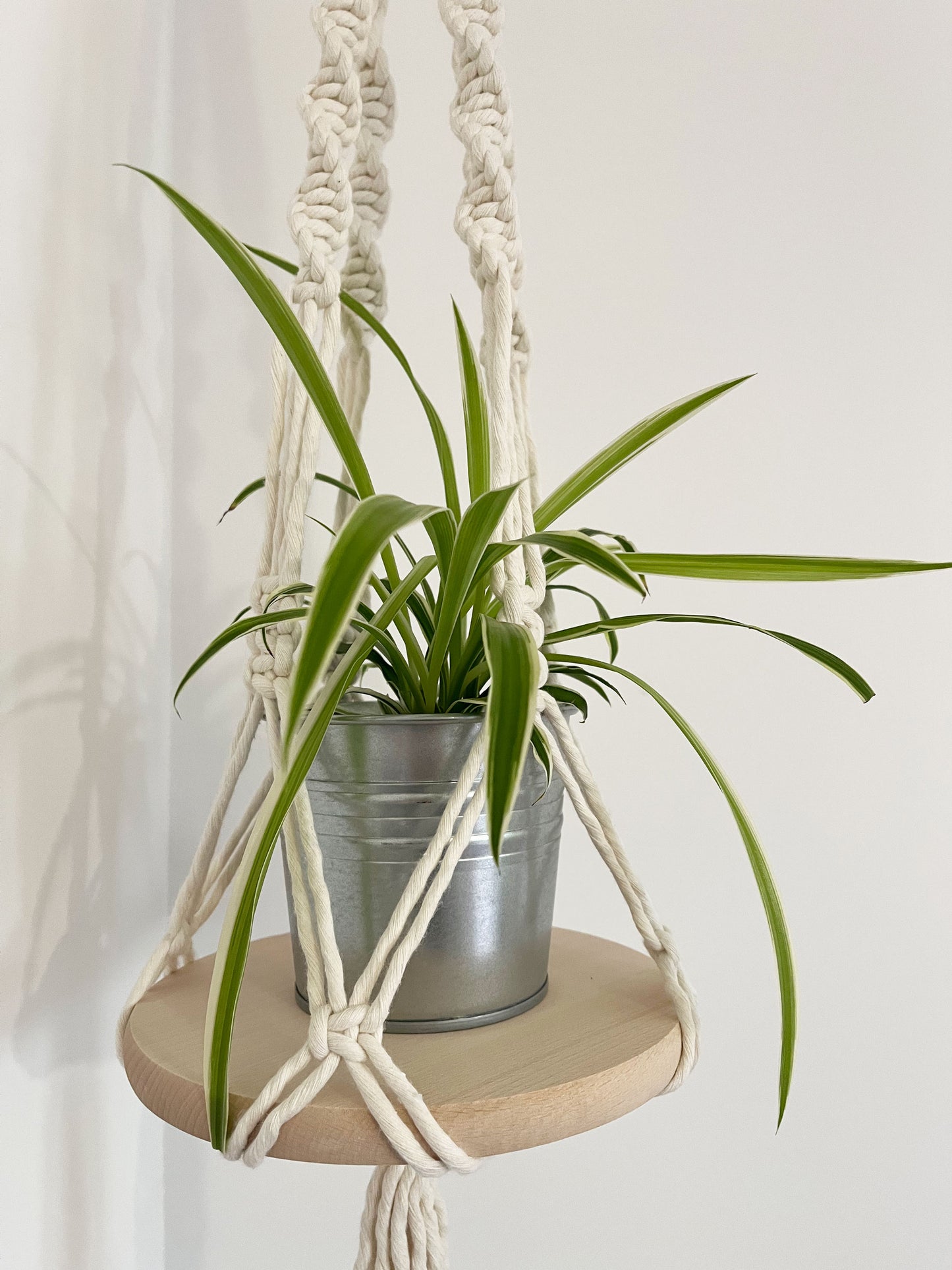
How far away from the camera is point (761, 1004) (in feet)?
3.62

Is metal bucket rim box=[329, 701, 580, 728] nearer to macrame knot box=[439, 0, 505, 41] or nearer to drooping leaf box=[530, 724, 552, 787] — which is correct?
drooping leaf box=[530, 724, 552, 787]

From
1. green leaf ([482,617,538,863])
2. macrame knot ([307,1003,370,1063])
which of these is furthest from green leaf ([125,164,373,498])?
macrame knot ([307,1003,370,1063])

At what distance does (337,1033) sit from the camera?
526 mm

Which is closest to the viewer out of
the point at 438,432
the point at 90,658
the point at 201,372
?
the point at 438,432

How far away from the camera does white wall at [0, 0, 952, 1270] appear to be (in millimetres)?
1086

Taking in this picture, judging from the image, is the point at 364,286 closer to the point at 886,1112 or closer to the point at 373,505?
the point at 373,505

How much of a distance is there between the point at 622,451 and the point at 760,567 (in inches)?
5.1

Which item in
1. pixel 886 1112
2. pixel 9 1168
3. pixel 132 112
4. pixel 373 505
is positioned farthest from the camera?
pixel 886 1112

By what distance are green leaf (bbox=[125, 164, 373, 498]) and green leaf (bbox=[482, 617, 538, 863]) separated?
0.70ft

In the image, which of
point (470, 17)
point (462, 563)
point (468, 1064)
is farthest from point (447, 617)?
point (470, 17)

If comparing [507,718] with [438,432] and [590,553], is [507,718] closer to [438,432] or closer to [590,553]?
[590,553]

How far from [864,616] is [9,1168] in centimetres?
103

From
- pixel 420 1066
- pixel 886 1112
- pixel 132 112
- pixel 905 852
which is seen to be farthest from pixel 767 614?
pixel 132 112

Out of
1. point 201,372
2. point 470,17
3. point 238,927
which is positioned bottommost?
point 238,927
